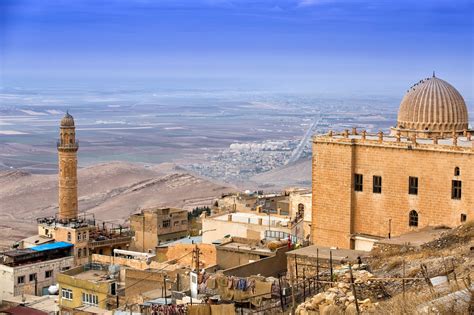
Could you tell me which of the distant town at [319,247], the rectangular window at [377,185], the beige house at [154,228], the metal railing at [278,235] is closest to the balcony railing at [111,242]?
the distant town at [319,247]

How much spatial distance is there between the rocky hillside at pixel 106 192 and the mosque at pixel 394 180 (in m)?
→ 21.9

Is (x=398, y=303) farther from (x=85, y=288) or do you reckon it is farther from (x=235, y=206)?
(x=235, y=206)

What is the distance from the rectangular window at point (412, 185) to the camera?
23.0 m

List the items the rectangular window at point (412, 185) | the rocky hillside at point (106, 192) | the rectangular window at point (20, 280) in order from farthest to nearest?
the rocky hillside at point (106, 192) → the rectangular window at point (20, 280) → the rectangular window at point (412, 185)

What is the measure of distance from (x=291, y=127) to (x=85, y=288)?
90138 mm

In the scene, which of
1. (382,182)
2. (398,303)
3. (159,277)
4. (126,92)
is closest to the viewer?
(398,303)

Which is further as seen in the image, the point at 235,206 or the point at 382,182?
the point at 235,206

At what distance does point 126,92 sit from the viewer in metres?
196

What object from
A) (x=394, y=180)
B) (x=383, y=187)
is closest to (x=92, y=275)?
(x=383, y=187)

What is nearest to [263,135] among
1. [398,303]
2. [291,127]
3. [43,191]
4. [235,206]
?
[291,127]

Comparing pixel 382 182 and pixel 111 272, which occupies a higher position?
pixel 382 182

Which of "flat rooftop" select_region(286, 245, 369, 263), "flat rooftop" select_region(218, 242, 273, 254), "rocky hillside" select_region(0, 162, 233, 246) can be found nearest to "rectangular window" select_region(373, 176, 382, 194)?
"flat rooftop" select_region(286, 245, 369, 263)

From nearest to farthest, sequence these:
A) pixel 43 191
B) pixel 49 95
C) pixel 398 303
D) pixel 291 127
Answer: pixel 398 303
pixel 43 191
pixel 291 127
pixel 49 95

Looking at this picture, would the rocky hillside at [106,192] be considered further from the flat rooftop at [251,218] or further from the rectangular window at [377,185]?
the rectangular window at [377,185]
